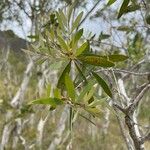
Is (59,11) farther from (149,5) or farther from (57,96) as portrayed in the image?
(149,5)

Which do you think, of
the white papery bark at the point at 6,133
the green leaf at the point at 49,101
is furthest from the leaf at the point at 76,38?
the white papery bark at the point at 6,133

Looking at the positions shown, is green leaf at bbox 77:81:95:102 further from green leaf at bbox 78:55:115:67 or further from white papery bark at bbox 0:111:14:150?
white papery bark at bbox 0:111:14:150

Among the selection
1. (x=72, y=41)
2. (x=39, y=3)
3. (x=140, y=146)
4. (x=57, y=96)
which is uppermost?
(x=39, y=3)

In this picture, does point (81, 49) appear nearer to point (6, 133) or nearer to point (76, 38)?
point (76, 38)

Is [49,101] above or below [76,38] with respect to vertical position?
below

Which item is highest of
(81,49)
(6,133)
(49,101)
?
(6,133)

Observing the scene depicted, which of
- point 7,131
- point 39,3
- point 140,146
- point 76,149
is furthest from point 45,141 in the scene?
point 140,146

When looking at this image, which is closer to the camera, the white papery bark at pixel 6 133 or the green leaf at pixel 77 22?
the green leaf at pixel 77 22

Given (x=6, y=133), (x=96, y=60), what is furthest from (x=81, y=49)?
(x=6, y=133)

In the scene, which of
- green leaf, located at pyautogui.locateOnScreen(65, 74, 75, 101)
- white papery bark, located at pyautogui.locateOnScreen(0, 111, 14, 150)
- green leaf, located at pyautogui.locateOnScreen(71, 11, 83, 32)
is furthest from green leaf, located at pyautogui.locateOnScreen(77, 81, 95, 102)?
white papery bark, located at pyautogui.locateOnScreen(0, 111, 14, 150)

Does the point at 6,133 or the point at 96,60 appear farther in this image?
the point at 6,133

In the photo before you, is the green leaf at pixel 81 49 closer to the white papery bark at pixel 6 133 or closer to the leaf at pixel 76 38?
the leaf at pixel 76 38
